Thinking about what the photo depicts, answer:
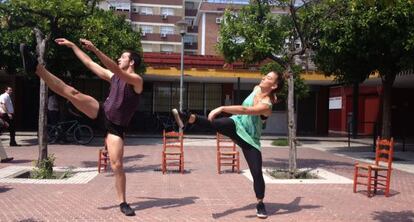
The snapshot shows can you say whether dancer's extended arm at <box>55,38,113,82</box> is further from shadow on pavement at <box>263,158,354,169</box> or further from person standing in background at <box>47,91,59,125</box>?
person standing in background at <box>47,91,59,125</box>

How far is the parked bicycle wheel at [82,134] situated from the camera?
17891mm

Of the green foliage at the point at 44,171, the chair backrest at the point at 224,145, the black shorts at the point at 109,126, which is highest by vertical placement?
the black shorts at the point at 109,126

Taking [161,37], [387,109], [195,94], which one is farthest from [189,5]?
[387,109]

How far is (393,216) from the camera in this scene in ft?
23.7

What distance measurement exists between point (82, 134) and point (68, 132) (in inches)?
20.8

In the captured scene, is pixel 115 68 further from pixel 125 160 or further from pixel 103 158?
pixel 125 160

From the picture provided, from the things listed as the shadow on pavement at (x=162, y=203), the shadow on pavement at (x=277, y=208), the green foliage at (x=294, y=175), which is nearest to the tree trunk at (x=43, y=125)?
the shadow on pavement at (x=162, y=203)

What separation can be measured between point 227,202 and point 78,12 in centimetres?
519

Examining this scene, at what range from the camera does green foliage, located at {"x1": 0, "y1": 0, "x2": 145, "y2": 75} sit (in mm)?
10547

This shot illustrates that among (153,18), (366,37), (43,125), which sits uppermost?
(153,18)

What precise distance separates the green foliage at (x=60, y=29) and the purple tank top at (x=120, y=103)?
11.6 ft

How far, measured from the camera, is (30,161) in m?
12.5

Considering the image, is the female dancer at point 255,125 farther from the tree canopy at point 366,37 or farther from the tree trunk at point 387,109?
the tree trunk at point 387,109

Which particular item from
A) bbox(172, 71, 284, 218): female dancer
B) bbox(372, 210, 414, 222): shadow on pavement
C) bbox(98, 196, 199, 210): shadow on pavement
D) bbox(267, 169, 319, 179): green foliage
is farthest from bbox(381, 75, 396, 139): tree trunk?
bbox(172, 71, 284, 218): female dancer
